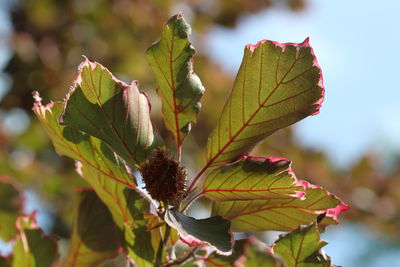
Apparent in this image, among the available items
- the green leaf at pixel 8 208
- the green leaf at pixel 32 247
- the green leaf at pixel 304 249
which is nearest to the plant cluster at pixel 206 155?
the green leaf at pixel 304 249

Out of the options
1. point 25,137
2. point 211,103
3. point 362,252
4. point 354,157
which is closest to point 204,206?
point 211,103

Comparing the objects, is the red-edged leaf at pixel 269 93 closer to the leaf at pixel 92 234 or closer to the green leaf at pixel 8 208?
the leaf at pixel 92 234

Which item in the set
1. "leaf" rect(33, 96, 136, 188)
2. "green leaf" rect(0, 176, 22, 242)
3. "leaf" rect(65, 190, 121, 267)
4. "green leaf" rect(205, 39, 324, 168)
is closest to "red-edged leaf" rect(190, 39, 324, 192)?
"green leaf" rect(205, 39, 324, 168)

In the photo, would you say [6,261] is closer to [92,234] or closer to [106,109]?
[92,234]

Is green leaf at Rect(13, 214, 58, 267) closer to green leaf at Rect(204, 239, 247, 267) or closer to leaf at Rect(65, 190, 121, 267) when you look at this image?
leaf at Rect(65, 190, 121, 267)

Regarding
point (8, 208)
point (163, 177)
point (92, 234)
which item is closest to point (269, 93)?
point (163, 177)

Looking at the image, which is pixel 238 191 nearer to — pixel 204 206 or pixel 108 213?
pixel 108 213

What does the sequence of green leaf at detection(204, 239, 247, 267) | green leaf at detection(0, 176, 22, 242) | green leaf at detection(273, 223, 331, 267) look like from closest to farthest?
green leaf at detection(273, 223, 331, 267), green leaf at detection(204, 239, 247, 267), green leaf at detection(0, 176, 22, 242)
